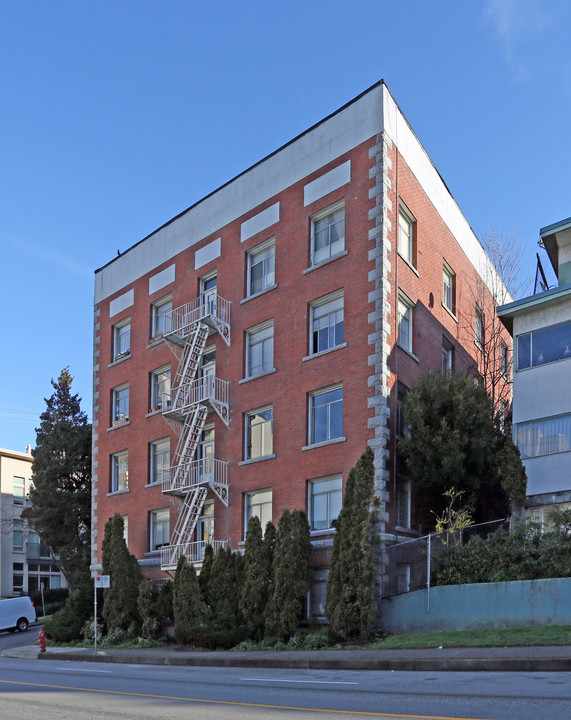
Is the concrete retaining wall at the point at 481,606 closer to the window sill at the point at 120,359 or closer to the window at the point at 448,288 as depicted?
Answer: the window at the point at 448,288

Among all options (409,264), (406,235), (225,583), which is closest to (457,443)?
(409,264)

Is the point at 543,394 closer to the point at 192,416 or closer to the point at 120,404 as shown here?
the point at 192,416

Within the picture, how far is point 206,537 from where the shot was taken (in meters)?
31.8

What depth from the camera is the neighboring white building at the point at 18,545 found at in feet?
236

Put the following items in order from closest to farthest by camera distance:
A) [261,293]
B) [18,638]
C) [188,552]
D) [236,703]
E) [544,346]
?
[236,703]
[544,346]
[188,552]
[261,293]
[18,638]

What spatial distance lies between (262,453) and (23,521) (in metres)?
46.7

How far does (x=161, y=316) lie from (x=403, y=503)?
46.6ft

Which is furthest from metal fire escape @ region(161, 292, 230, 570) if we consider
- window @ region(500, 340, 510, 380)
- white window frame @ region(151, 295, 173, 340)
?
window @ region(500, 340, 510, 380)

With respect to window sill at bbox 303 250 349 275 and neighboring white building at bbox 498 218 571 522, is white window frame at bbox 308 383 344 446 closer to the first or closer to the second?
window sill at bbox 303 250 349 275

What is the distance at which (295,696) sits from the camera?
12.8 m

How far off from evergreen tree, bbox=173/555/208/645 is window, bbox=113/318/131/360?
42.2ft

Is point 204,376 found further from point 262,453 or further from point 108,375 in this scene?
point 108,375

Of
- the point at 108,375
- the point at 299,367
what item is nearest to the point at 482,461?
the point at 299,367

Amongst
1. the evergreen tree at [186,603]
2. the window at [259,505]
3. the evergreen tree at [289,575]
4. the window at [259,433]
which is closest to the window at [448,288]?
the window at [259,433]
